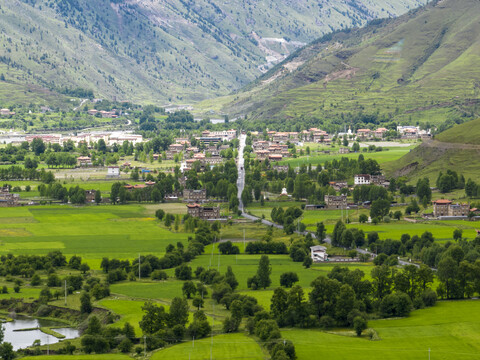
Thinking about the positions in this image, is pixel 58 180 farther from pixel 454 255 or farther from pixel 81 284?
pixel 454 255

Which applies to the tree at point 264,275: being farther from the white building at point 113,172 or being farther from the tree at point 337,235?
the white building at point 113,172

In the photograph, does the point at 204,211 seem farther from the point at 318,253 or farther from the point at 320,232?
the point at 318,253

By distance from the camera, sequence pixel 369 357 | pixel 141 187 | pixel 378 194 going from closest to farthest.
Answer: pixel 369 357, pixel 378 194, pixel 141 187

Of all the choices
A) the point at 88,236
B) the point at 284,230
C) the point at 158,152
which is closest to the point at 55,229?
the point at 88,236

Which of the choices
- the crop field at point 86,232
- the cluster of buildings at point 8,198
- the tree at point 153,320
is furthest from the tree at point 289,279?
the cluster of buildings at point 8,198

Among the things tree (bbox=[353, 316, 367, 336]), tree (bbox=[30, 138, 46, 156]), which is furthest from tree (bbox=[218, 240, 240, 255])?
tree (bbox=[30, 138, 46, 156])
